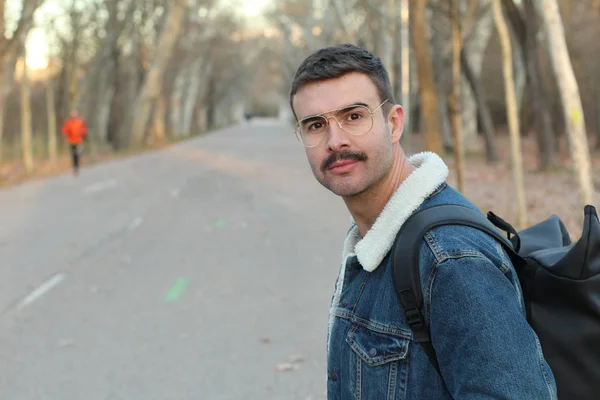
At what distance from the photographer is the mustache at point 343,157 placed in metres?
2.03

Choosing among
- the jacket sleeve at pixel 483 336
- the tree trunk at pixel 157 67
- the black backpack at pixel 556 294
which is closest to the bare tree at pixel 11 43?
the tree trunk at pixel 157 67

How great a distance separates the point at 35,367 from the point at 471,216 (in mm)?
4760

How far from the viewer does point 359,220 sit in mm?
2145

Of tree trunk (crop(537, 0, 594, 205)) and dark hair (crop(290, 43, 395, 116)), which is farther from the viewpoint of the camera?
tree trunk (crop(537, 0, 594, 205))

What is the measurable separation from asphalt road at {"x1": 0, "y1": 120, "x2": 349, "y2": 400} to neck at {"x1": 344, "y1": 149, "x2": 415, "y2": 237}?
10.5 feet

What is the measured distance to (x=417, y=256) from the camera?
68.2 inches

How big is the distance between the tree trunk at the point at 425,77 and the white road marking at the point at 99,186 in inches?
343

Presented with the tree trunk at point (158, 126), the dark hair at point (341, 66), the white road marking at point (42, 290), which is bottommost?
the tree trunk at point (158, 126)

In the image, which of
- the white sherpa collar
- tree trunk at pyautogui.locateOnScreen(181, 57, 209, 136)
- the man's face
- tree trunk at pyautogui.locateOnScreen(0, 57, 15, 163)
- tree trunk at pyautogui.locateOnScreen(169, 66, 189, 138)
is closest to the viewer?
the white sherpa collar

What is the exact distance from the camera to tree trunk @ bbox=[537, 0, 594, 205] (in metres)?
9.25

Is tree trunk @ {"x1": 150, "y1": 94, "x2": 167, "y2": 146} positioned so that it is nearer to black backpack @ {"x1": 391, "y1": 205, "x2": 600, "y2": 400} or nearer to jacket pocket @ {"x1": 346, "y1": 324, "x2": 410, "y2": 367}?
jacket pocket @ {"x1": 346, "y1": 324, "x2": 410, "y2": 367}

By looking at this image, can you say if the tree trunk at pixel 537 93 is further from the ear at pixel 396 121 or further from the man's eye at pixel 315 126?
the man's eye at pixel 315 126

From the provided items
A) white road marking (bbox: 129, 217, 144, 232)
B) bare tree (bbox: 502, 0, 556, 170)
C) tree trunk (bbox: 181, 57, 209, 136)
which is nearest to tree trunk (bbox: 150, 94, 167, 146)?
tree trunk (bbox: 181, 57, 209, 136)

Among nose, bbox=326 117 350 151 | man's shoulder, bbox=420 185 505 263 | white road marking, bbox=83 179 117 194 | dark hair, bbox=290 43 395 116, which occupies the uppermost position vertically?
dark hair, bbox=290 43 395 116
